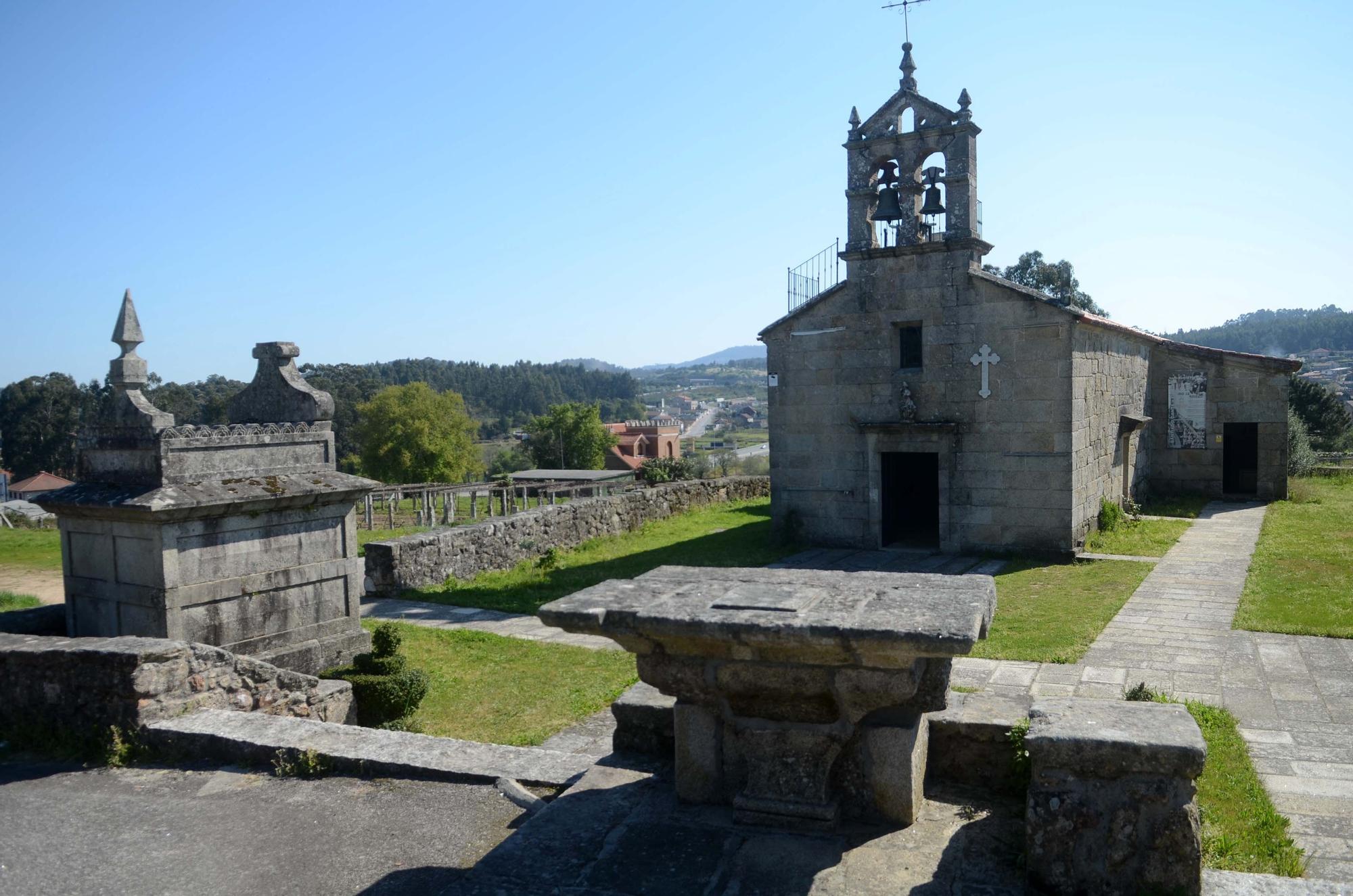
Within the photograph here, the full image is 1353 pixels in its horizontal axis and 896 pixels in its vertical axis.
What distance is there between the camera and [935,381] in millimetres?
15258

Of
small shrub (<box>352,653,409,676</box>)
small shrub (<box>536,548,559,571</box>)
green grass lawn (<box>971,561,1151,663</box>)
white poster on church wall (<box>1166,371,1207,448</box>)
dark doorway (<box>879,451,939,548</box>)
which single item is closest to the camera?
small shrub (<box>352,653,409,676</box>)

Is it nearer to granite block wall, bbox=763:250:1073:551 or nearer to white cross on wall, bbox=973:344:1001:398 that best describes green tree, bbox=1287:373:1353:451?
granite block wall, bbox=763:250:1073:551

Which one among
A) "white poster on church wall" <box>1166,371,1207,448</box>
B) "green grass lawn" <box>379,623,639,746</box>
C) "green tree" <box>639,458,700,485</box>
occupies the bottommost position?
"green grass lawn" <box>379,623,639,746</box>

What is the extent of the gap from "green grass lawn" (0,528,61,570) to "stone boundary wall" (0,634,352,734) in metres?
9.47

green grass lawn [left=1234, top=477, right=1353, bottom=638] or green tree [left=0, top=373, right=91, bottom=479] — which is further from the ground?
green tree [left=0, top=373, right=91, bottom=479]

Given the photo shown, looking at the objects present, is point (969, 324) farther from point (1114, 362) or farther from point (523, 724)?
point (523, 724)

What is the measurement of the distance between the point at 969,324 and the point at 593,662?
29.4ft

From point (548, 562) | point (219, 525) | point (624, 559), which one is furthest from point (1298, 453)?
point (219, 525)

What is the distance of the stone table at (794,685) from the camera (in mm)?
3611

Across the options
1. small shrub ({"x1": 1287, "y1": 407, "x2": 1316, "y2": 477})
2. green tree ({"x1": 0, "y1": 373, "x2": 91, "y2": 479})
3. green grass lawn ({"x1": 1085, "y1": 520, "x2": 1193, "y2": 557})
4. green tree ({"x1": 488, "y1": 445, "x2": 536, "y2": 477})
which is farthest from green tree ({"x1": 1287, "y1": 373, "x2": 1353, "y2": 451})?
green tree ({"x1": 0, "y1": 373, "x2": 91, "y2": 479})

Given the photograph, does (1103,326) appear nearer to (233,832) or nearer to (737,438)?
(233,832)

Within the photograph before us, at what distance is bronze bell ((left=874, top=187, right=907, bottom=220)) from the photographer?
15.5 metres

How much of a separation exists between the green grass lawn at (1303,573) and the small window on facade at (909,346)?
5.93m

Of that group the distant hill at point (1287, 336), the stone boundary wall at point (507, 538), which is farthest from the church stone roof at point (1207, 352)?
the distant hill at point (1287, 336)
